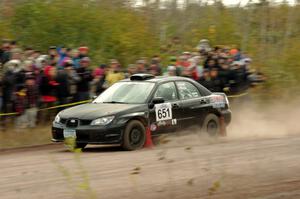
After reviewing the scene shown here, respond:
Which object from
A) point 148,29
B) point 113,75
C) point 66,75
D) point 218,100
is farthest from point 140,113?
point 148,29

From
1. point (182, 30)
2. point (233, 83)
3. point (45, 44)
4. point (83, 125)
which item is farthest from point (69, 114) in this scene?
point (182, 30)

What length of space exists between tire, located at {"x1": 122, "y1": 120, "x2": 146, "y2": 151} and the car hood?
12.9 inches

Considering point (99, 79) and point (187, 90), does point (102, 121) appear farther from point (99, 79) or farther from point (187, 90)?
point (99, 79)

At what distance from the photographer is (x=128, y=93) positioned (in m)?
15.0

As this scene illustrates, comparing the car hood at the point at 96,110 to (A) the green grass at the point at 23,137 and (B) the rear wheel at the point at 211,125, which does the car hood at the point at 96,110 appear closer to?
(A) the green grass at the point at 23,137

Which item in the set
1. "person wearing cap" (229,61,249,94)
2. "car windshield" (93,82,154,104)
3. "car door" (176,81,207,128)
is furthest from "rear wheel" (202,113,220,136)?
"person wearing cap" (229,61,249,94)

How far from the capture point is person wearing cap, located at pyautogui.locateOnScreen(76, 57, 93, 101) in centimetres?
1845

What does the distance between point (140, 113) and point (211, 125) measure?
2574 mm

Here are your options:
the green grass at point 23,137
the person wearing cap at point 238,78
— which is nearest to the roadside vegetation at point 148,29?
the person wearing cap at point 238,78

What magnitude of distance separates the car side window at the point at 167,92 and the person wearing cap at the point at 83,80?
3729 millimetres

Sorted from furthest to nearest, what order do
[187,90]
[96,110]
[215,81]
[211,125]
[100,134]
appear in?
[215,81] < [211,125] < [187,90] < [96,110] < [100,134]

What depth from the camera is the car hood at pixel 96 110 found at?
13.8 meters

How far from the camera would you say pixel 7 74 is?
1680 cm

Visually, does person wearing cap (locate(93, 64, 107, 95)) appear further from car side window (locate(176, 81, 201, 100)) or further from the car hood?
the car hood
